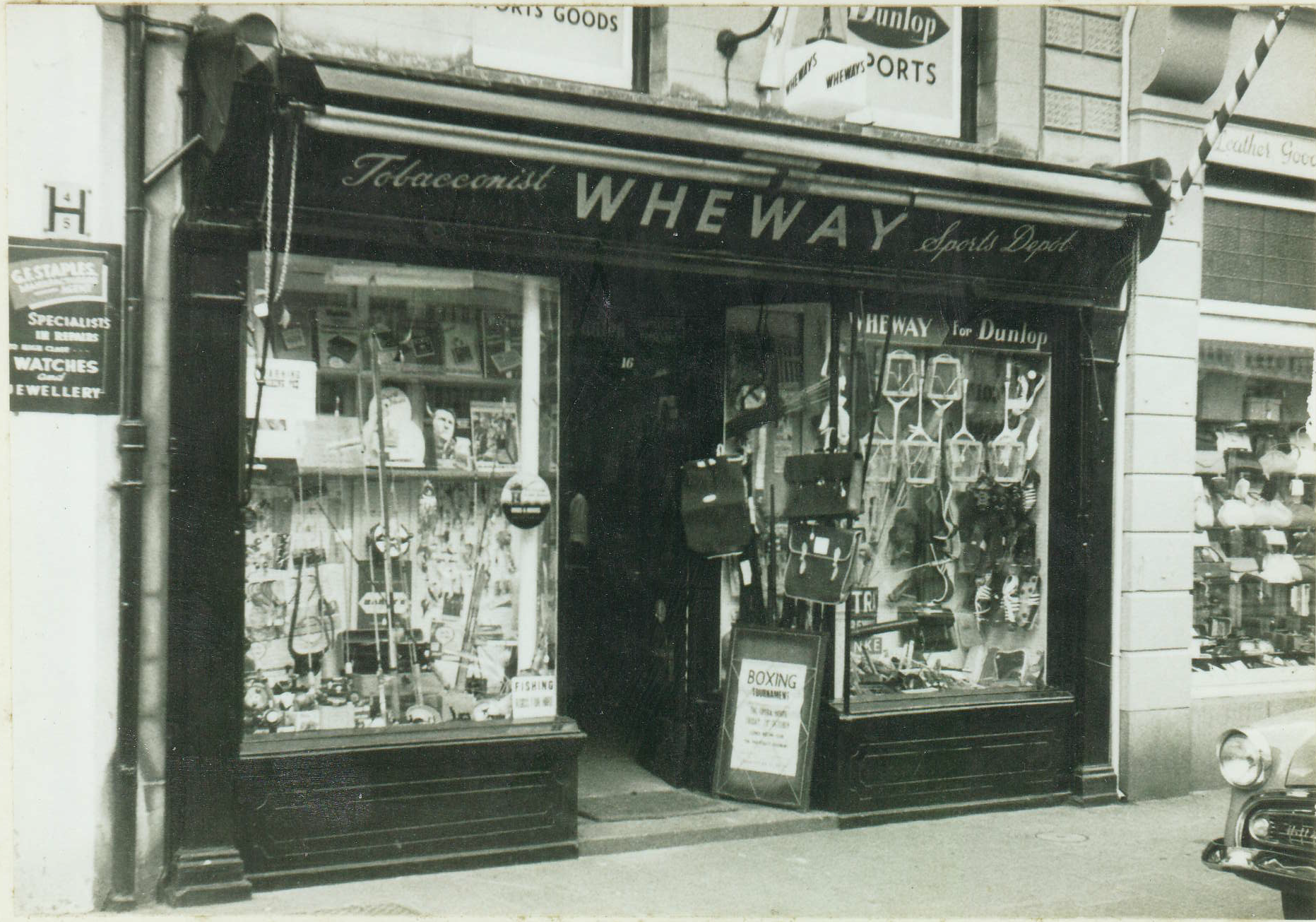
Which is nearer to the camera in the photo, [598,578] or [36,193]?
[36,193]

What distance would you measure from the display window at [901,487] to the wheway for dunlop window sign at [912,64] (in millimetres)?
1178

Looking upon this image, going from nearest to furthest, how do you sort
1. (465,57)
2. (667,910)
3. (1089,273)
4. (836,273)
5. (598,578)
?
(667,910), (465,57), (836,273), (1089,273), (598,578)

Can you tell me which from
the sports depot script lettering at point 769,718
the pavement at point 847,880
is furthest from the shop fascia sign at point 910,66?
the pavement at point 847,880

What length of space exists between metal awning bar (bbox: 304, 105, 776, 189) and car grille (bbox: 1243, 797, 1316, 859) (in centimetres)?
375

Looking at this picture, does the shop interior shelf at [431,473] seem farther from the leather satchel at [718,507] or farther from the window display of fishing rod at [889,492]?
the window display of fishing rod at [889,492]

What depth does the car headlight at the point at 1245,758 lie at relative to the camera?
210 inches

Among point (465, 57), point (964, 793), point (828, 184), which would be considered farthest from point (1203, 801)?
point (465, 57)

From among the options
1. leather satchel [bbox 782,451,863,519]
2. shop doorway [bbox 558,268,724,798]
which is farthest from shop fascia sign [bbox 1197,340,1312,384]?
shop doorway [bbox 558,268,724,798]

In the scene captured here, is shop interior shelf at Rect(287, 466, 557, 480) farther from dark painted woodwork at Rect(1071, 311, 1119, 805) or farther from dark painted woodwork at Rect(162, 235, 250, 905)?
dark painted woodwork at Rect(1071, 311, 1119, 805)

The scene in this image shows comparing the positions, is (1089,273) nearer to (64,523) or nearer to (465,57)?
(465,57)

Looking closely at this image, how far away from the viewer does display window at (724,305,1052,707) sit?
741cm

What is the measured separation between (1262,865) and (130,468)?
16.6 ft

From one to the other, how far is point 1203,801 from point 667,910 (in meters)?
4.26

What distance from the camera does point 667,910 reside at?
5.74m
